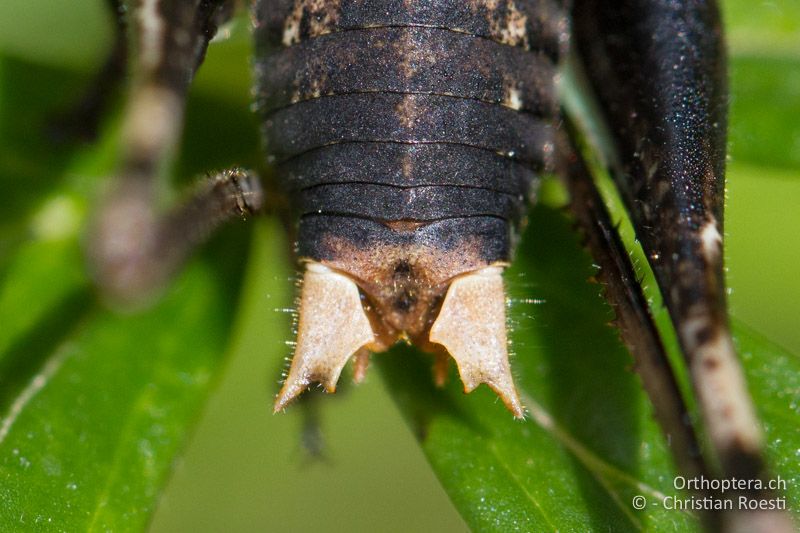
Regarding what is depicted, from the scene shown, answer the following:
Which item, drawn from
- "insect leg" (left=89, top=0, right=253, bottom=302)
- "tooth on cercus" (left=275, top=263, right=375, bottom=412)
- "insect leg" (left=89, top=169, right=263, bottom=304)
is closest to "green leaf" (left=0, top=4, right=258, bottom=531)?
"tooth on cercus" (left=275, top=263, right=375, bottom=412)

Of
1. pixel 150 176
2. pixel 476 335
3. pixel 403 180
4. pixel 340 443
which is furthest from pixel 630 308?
pixel 340 443

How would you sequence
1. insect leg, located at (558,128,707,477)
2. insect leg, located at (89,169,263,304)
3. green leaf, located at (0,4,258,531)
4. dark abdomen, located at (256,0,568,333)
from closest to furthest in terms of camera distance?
insect leg, located at (89,169,263,304), insect leg, located at (558,128,707,477), dark abdomen, located at (256,0,568,333), green leaf, located at (0,4,258,531)

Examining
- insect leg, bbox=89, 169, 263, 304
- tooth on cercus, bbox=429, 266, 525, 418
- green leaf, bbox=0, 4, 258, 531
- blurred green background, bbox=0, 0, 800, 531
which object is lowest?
blurred green background, bbox=0, 0, 800, 531

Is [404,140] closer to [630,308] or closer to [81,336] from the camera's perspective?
[630,308]

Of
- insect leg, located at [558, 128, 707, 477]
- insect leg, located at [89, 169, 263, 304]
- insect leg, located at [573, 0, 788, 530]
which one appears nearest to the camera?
insect leg, located at [89, 169, 263, 304]

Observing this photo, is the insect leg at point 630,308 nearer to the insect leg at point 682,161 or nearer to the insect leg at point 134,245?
the insect leg at point 682,161

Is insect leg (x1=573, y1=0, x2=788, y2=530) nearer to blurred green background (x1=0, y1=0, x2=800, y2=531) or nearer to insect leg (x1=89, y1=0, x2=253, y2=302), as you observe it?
insect leg (x1=89, y1=0, x2=253, y2=302)

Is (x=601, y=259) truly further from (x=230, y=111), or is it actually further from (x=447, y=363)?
(x=230, y=111)
